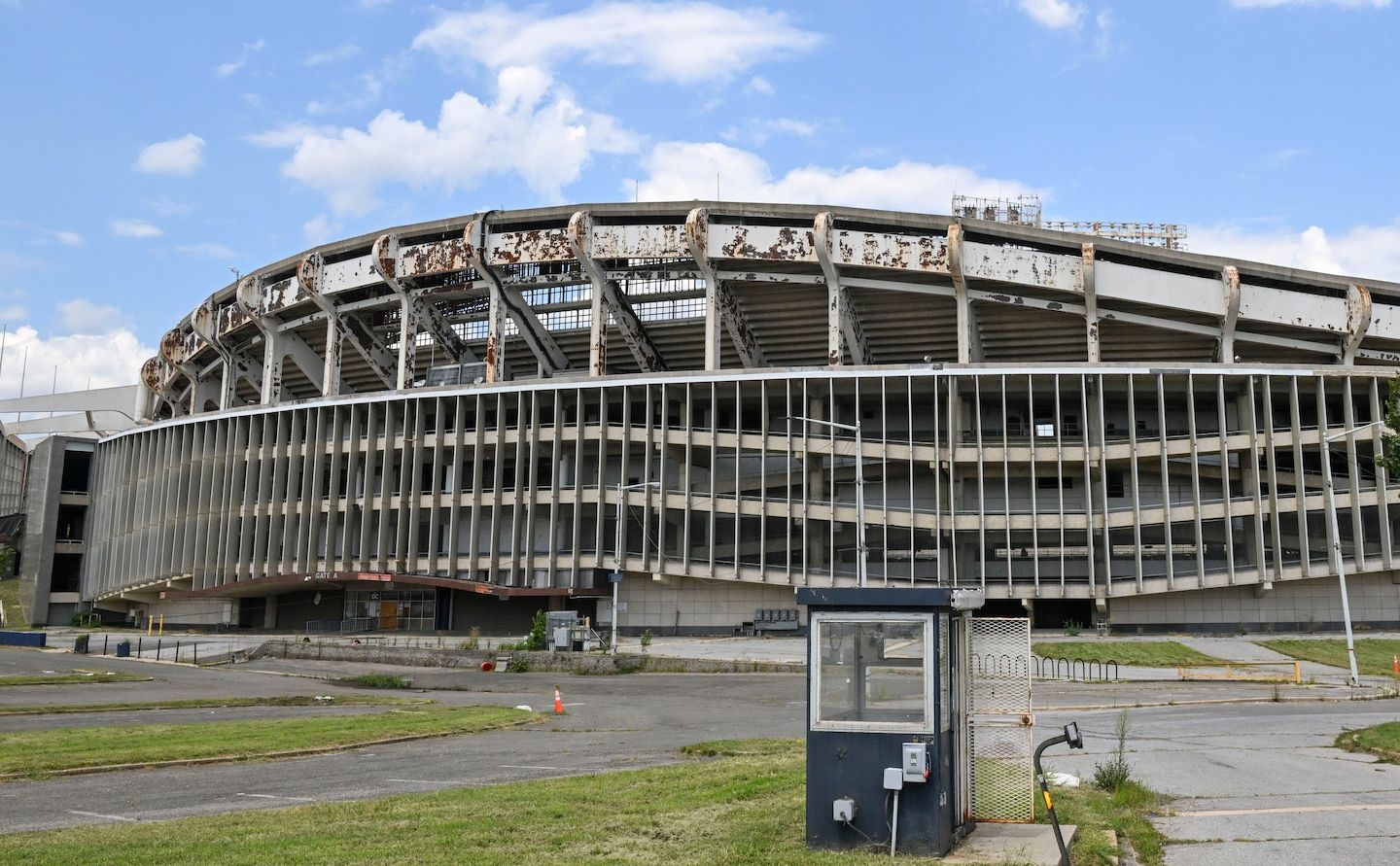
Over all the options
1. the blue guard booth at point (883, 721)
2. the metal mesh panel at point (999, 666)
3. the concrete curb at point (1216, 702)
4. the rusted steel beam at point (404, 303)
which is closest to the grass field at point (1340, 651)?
the concrete curb at point (1216, 702)

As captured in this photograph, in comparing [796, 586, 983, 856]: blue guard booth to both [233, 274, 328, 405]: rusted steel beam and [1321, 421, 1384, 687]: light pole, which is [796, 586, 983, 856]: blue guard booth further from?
[233, 274, 328, 405]: rusted steel beam

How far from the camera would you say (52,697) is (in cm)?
3123

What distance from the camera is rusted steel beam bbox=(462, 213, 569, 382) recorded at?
64.8 m

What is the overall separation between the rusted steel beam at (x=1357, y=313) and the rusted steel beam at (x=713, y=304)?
101 feet

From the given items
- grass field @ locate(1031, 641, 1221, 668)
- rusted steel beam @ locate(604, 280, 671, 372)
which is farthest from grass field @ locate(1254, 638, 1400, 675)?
rusted steel beam @ locate(604, 280, 671, 372)

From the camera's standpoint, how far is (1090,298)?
188 ft

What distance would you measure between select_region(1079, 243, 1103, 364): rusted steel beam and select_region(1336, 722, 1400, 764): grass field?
38817 millimetres

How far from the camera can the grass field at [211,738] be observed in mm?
18531

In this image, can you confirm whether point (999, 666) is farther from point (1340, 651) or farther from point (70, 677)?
point (1340, 651)

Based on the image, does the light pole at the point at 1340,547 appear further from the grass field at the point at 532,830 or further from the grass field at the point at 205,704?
the grass field at the point at 205,704

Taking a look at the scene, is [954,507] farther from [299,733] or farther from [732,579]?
[299,733]

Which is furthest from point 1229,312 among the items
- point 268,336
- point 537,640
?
point 268,336

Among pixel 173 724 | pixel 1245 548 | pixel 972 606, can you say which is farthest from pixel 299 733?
pixel 1245 548

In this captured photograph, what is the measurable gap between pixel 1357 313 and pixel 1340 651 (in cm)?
1788
